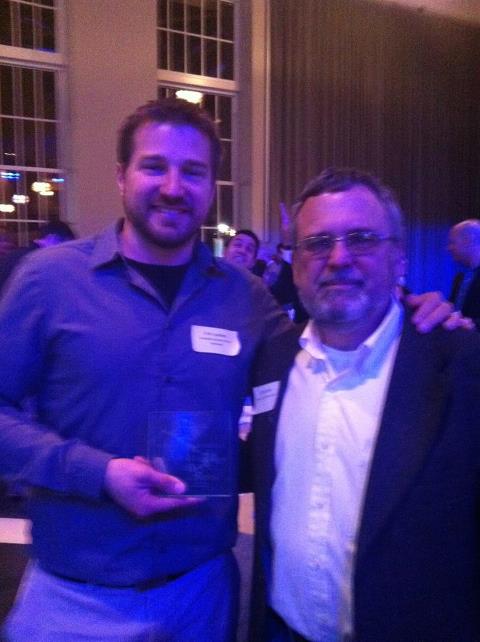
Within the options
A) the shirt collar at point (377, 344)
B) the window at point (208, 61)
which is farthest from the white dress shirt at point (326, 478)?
the window at point (208, 61)

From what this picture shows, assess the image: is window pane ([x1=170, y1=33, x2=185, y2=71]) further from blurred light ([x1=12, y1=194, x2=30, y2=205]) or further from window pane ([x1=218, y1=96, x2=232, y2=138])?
blurred light ([x1=12, y1=194, x2=30, y2=205])

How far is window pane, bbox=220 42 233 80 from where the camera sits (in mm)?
9594

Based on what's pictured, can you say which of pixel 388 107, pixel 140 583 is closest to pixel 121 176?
pixel 140 583

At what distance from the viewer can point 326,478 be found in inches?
49.6

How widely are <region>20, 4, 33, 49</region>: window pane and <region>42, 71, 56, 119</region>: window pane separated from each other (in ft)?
1.55

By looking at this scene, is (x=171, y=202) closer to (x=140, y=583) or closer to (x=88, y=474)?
(x=88, y=474)

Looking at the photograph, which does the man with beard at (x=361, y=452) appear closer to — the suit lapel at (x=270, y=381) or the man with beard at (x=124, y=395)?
the suit lapel at (x=270, y=381)

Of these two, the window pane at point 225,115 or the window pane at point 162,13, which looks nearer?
the window pane at point 162,13

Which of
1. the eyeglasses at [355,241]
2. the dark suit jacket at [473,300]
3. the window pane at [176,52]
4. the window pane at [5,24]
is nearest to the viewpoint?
the eyeglasses at [355,241]

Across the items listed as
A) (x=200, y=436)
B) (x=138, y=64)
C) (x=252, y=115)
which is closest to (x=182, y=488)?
(x=200, y=436)

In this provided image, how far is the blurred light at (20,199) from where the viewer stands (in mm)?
8461

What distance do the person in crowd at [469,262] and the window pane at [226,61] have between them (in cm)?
587

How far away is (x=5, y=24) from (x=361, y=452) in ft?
28.3

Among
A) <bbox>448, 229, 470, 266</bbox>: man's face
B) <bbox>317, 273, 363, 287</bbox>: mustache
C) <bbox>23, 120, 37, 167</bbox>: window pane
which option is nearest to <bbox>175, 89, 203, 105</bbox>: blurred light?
<bbox>23, 120, 37, 167</bbox>: window pane
